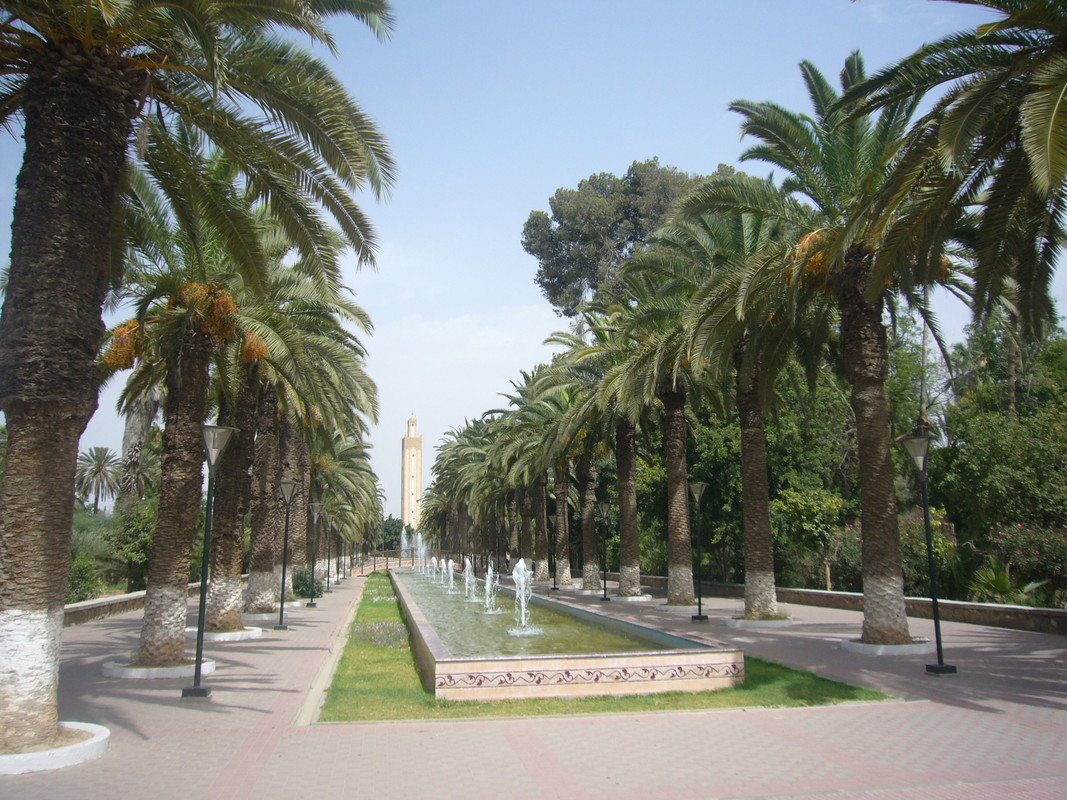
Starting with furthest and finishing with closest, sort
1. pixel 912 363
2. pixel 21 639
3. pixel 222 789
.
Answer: pixel 912 363 < pixel 21 639 < pixel 222 789

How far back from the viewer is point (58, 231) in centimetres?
709

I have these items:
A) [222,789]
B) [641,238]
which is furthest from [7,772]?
[641,238]

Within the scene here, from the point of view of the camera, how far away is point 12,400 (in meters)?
6.79

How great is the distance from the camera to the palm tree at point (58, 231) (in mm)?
6652

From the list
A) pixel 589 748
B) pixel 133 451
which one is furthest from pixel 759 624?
pixel 133 451

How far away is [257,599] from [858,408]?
15.4 metres

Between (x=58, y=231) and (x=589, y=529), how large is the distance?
22.2 m

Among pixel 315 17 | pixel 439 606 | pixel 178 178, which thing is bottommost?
pixel 439 606

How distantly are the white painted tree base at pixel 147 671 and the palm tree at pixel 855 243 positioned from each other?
9916 millimetres

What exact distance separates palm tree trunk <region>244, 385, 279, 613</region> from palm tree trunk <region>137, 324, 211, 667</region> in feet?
18.2

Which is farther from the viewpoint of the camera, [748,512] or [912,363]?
[912,363]

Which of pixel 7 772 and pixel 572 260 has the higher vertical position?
pixel 572 260

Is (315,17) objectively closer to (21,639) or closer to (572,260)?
(21,639)

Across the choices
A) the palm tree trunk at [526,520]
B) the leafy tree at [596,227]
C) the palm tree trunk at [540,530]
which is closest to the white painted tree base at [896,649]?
the palm tree trunk at [540,530]
